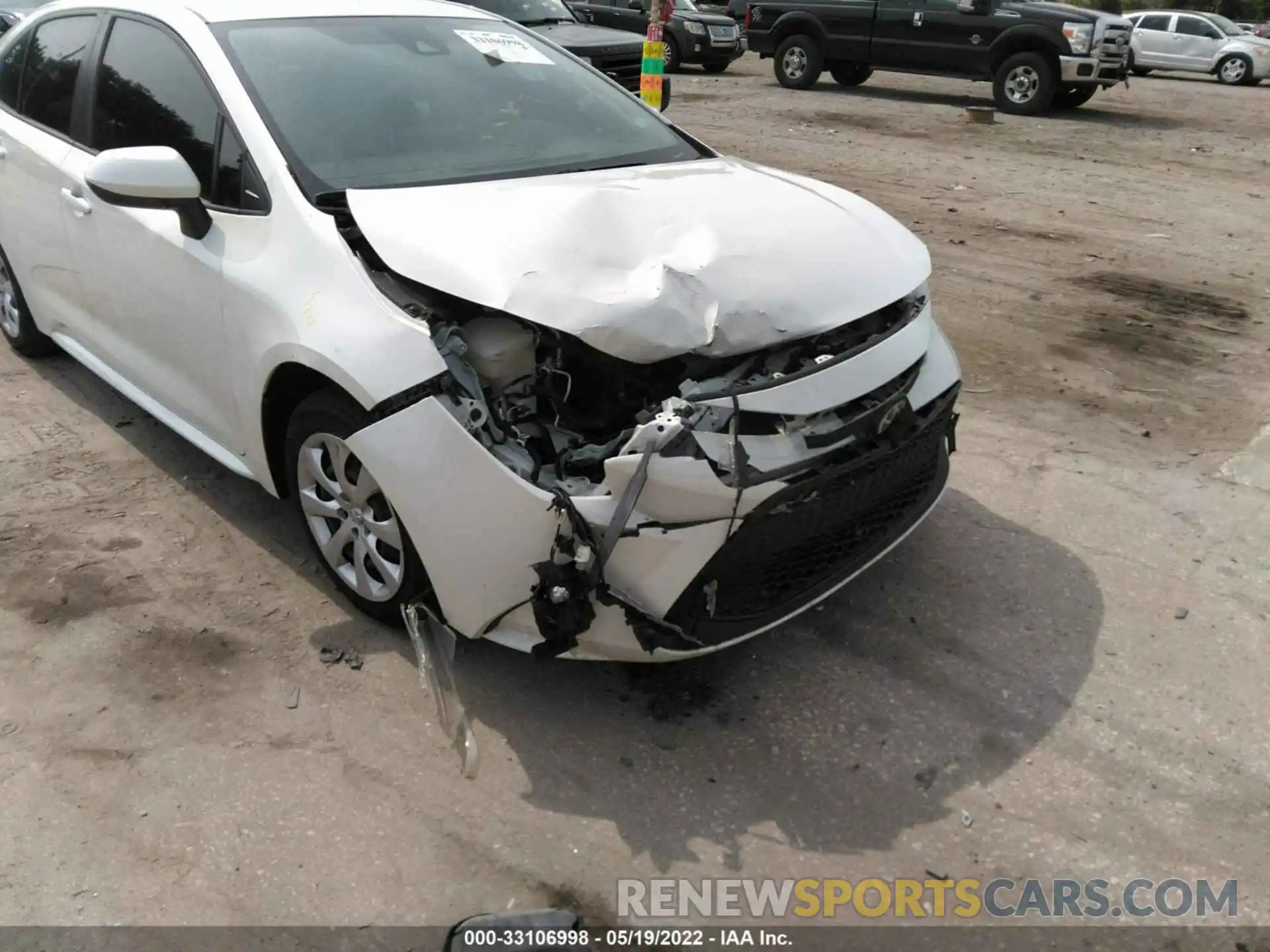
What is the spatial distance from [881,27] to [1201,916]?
14463mm

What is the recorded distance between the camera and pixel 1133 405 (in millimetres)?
4852

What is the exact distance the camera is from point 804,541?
2.77 m

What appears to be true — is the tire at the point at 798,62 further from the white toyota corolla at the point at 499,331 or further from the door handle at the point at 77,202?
the door handle at the point at 77,202

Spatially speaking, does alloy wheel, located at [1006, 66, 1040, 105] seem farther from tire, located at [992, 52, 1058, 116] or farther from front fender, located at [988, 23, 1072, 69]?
front fender, located at [988, 23, 1072, 69]

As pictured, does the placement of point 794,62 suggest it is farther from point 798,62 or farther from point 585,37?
point 585,37

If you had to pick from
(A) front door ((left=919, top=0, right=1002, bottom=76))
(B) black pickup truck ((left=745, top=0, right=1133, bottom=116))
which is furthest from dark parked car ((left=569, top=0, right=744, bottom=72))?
(A) front door ((left=919, top=0, right=1002, bottom=76))

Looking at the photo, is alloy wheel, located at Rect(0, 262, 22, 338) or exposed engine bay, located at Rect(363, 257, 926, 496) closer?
exposed engine bay, located at Rect(363, 257, 926, 496)

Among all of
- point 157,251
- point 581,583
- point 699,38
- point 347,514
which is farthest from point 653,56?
point 699,38

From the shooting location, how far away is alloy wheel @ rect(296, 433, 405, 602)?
2957 millimetres

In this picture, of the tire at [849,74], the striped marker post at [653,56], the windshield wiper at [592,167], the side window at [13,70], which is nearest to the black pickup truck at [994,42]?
the tire at [849,74]

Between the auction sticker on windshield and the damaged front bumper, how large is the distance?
6.31 feet

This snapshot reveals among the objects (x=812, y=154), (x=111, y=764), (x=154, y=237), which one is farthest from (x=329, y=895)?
(x=812, y=154)

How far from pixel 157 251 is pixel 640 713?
2.19 metres

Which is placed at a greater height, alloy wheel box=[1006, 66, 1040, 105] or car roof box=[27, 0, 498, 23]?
car roof box=[27, 0, 498, 23]
